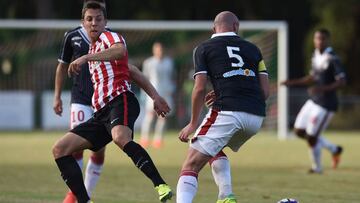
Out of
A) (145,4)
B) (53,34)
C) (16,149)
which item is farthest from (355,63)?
(16,149)

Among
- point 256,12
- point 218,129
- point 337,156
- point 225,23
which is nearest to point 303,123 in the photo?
point 337,156

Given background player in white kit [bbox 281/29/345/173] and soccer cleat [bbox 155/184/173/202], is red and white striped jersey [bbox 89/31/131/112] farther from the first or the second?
background player in white kit [bbox 281/29/345/173]

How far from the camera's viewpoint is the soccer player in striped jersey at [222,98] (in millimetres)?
9219

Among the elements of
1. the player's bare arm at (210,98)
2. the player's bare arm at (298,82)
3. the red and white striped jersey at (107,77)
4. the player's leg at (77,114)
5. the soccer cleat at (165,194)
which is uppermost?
the red and white striped jersey at (107,77)

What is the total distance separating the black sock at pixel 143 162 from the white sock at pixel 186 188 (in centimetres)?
18

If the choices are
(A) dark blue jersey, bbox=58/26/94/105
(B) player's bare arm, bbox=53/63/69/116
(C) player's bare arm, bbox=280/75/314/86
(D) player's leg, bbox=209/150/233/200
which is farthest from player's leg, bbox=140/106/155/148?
(D) player's leg, bbox=209/150/233/200

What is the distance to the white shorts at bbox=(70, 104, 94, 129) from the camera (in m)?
11.2

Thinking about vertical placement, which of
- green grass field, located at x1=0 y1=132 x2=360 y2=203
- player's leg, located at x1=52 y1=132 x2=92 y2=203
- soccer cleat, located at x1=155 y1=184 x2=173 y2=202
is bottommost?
green grass field, located at x1=0 y1=132 x2=360 y2=203

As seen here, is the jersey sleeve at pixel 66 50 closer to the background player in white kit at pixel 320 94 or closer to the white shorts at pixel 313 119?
the background player in white kit at pixel 320 94

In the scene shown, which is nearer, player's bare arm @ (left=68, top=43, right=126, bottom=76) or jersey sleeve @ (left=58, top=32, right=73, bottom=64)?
player's bare arm @ (left=68, top=43, right=126, bottom=76)

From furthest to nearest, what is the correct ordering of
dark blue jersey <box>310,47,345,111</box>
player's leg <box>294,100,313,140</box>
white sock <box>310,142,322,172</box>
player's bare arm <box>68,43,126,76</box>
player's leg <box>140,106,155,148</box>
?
player's leg <box>140,106,155,148</box> → player's leg <box>294,100,313,140</box> → dark blue jersey <box>310,47,345,111</box> → white sock <box>310,142,322,172</box> → player's bare arm <box>68,43,126,76</box>

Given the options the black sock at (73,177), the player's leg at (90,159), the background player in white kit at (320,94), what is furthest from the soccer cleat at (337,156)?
the black sock at (73,177)

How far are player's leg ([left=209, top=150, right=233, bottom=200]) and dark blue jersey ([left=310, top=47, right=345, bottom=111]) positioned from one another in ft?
22.0

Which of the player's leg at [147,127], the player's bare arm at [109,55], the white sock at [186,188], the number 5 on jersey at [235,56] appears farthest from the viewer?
the player's leg at [147,127]
